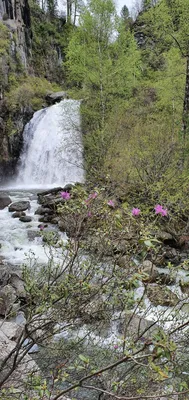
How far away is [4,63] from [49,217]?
39.8 feet

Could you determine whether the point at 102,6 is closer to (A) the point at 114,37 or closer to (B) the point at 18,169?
(A) the point at 114,37

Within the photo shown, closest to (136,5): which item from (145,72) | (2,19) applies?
(145,72)

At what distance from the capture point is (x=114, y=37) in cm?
1312

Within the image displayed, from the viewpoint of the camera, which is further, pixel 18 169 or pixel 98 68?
pixel 18 169

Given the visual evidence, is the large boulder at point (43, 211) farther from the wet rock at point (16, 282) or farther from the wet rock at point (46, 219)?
the wet rock at point (16, 282)

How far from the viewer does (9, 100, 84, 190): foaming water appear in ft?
51.2

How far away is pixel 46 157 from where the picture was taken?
1619cm

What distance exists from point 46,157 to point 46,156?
6 cm

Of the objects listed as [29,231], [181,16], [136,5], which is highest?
[136,5]

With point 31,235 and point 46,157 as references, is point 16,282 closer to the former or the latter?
point 31,235

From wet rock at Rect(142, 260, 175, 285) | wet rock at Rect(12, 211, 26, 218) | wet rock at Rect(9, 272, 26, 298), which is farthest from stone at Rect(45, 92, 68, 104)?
wet rock at Rect(142, 260, 175, 285)

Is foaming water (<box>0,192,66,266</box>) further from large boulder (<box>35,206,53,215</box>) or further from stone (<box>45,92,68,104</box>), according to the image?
stone (<box>45,92,68,104</box>)

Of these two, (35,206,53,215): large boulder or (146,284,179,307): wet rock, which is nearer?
(146,284,179,307): wet rock

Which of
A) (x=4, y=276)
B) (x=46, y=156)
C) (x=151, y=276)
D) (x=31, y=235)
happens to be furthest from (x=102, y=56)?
(x=151, y=276)
